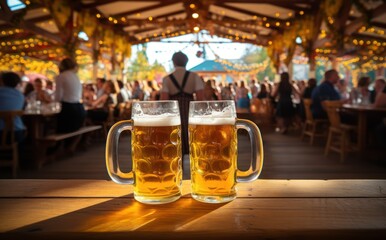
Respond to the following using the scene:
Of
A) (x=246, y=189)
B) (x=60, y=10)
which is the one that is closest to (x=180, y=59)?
(x=246, y=189)

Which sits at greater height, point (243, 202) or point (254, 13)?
point (254, 13)

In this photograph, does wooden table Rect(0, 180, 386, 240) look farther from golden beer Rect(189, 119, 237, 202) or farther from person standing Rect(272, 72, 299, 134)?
person standing Rect(272, 72, 299, 134)

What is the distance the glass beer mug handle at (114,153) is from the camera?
2.17 ft

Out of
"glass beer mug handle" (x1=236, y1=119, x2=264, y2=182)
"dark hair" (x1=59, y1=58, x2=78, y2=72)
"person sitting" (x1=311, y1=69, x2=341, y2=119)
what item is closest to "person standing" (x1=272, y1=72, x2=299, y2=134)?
"person sitting" (x1=311, y1=69, x2=341, y2=119)

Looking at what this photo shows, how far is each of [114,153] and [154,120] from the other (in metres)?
0.10

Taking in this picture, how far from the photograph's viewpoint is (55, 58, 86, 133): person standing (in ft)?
13.3

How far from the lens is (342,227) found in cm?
52

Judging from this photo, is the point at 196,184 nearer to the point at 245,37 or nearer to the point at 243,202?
the point at 243,202

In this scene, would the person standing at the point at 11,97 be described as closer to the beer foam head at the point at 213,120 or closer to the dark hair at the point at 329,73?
the beer foam head at the point at 213,120

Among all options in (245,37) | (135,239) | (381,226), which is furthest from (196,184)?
(245,37)

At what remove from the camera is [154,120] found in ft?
2.21

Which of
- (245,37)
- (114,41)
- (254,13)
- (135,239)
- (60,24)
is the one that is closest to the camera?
(135,239)

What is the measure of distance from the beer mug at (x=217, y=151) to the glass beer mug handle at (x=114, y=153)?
0.42 ft

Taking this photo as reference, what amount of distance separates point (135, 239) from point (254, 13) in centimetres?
1097
